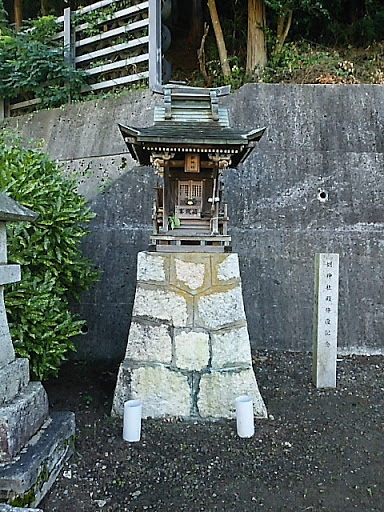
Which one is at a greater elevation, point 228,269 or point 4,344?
point 228,269

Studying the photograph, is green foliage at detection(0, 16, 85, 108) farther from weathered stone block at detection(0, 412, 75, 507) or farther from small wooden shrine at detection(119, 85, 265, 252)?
weathered stone block at detection(0, 412, 75, 507)

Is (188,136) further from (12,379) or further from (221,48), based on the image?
(221,48)

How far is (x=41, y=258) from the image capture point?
180 inches

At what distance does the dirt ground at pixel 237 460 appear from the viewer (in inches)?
123

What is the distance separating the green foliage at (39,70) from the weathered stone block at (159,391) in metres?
6.46

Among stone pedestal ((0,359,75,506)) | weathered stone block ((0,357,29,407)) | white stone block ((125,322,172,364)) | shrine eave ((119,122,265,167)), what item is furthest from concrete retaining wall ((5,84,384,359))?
weathered stone block ((0,357,29,407))

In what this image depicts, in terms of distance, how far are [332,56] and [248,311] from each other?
631 cm

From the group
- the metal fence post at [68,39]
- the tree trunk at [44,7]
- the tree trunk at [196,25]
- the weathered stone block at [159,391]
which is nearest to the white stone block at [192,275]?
the weathered stone block at [159,391]

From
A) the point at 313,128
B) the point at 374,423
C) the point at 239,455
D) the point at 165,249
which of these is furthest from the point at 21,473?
the point at 313,128

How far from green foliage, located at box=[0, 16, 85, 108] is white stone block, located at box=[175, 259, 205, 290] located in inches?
232

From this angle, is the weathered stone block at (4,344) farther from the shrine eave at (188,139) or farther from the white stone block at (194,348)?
the shrine eave at (188,139)

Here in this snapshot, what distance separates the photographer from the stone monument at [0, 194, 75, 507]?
283 cm

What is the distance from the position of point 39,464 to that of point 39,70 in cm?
785

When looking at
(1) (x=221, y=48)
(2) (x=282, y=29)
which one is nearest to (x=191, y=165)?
(1) (x=221, y=48)
